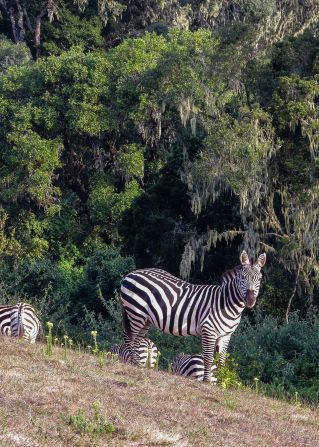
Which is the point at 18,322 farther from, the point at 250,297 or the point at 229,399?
the point at 229,399

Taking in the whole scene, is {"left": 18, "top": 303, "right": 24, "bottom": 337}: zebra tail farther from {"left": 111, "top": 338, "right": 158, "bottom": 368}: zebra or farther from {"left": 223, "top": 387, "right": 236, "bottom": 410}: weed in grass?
{"left": 223, "top": 387, "right": 236, "bottom": 410}: weed in grass

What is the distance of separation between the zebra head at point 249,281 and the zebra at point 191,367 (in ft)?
4.07

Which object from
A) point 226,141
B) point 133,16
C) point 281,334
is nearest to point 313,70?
point 226,141

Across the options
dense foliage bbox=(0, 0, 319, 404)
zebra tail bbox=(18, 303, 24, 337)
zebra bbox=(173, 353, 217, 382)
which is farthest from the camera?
dense foliage bbox=(0, 0, 319, 404)

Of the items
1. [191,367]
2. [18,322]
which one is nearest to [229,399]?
[191,367]

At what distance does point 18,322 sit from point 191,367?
A: 3.71 meters

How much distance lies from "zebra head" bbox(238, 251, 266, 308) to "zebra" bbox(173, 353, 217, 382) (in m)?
1.24

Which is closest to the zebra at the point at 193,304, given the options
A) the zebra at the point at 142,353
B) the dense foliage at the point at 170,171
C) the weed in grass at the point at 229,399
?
the zebra at the point at 142,353

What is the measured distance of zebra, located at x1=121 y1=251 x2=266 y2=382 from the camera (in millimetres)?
16500

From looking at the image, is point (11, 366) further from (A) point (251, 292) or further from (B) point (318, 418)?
(A) point (251, 292)

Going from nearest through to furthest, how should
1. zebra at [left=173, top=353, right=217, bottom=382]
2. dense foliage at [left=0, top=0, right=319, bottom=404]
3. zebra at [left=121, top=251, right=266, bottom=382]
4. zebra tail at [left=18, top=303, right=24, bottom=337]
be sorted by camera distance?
zebra at [left=173, top=353, right=217, bottom=382] → zebra at [left=121, top=251, right=266, bottom=382] → zebra tail at [left=18, top=303, right=24, bottom=337] → dense foliage at [left=0, top=0, right=319, bottom=404]

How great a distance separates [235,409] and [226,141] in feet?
48.0

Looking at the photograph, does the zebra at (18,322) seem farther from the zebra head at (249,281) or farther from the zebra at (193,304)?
the zebra head at (249,281)

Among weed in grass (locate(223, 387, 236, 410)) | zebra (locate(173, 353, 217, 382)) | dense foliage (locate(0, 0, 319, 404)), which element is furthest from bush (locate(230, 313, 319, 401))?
weed in grass (locate(223, 387, 236, 410))
